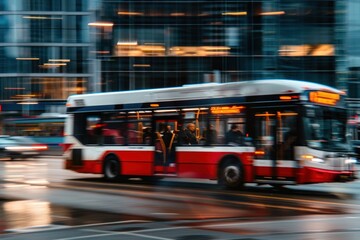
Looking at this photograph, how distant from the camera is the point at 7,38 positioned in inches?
2514

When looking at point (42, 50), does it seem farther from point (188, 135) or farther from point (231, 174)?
point (231, 174)

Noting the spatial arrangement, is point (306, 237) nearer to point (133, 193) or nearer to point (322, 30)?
point (133, 193)

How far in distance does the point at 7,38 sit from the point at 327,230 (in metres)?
61.0

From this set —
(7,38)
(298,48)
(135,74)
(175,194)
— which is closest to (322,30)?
(298,48)

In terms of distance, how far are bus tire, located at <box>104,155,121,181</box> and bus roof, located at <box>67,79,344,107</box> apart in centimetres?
184

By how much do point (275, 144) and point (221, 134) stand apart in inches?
68.2

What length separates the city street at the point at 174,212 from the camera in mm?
8076

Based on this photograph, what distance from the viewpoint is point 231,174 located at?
14844 millimetres

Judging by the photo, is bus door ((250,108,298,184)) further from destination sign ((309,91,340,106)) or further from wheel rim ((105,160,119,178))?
wheel rim ((105,160,119,178))

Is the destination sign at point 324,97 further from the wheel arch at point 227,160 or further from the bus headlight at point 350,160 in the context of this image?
the wheel arch at point 227,160

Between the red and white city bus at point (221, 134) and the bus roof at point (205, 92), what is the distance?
1.1 inches

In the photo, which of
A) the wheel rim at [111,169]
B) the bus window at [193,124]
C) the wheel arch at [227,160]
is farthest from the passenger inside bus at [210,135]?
the wheel rim at [111,169]

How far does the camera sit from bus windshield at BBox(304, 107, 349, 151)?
1362 centimetres

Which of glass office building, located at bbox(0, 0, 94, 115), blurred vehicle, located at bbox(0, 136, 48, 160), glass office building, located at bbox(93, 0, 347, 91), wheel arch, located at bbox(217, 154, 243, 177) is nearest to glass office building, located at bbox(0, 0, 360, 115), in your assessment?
glass office building, located at bbox(93, 0, 347, 91)
